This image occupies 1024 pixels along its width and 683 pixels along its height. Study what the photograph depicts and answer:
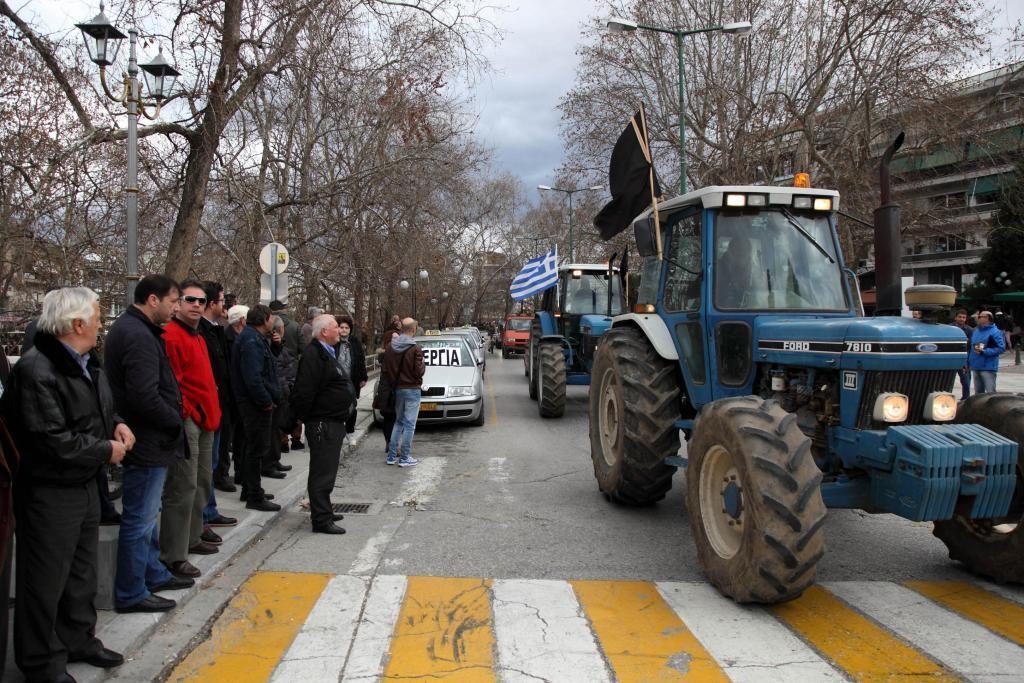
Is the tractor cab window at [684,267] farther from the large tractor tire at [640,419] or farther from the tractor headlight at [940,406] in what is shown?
the tractor headlight at [940,406]

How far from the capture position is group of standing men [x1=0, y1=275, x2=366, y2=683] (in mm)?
3428

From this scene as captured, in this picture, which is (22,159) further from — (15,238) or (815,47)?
(815,47)

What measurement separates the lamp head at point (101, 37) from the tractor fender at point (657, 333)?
6424 mm

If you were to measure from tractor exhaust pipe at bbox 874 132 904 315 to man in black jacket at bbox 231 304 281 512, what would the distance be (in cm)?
506

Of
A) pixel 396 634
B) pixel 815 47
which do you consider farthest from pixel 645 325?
pixel 815 47

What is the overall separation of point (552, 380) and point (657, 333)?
21.7 feet

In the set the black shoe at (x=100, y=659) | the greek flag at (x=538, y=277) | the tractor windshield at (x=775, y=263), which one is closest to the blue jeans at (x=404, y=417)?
the tractor windshield at (x=775, y=263)

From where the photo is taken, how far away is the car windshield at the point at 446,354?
12.9 meters

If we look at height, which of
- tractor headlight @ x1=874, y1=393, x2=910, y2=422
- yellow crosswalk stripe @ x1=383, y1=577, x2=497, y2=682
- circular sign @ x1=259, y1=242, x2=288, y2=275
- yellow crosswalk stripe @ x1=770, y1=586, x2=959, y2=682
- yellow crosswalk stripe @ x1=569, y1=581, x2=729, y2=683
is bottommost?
yellow crosswalk stripe @ x1=383, y1=577, x2=497, y2=682

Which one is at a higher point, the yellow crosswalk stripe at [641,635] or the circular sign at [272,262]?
the circular sign at [272,262]

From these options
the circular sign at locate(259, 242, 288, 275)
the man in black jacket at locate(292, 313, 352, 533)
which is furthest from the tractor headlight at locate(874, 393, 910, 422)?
the circular sign at locate(259, 242, 288, 275)

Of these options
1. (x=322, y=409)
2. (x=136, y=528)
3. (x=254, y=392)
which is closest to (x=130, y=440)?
(x=136, y=528)

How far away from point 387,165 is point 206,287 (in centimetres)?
808

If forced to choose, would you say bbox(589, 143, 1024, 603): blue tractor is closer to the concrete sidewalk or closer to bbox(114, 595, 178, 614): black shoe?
the concrete sidewalk
